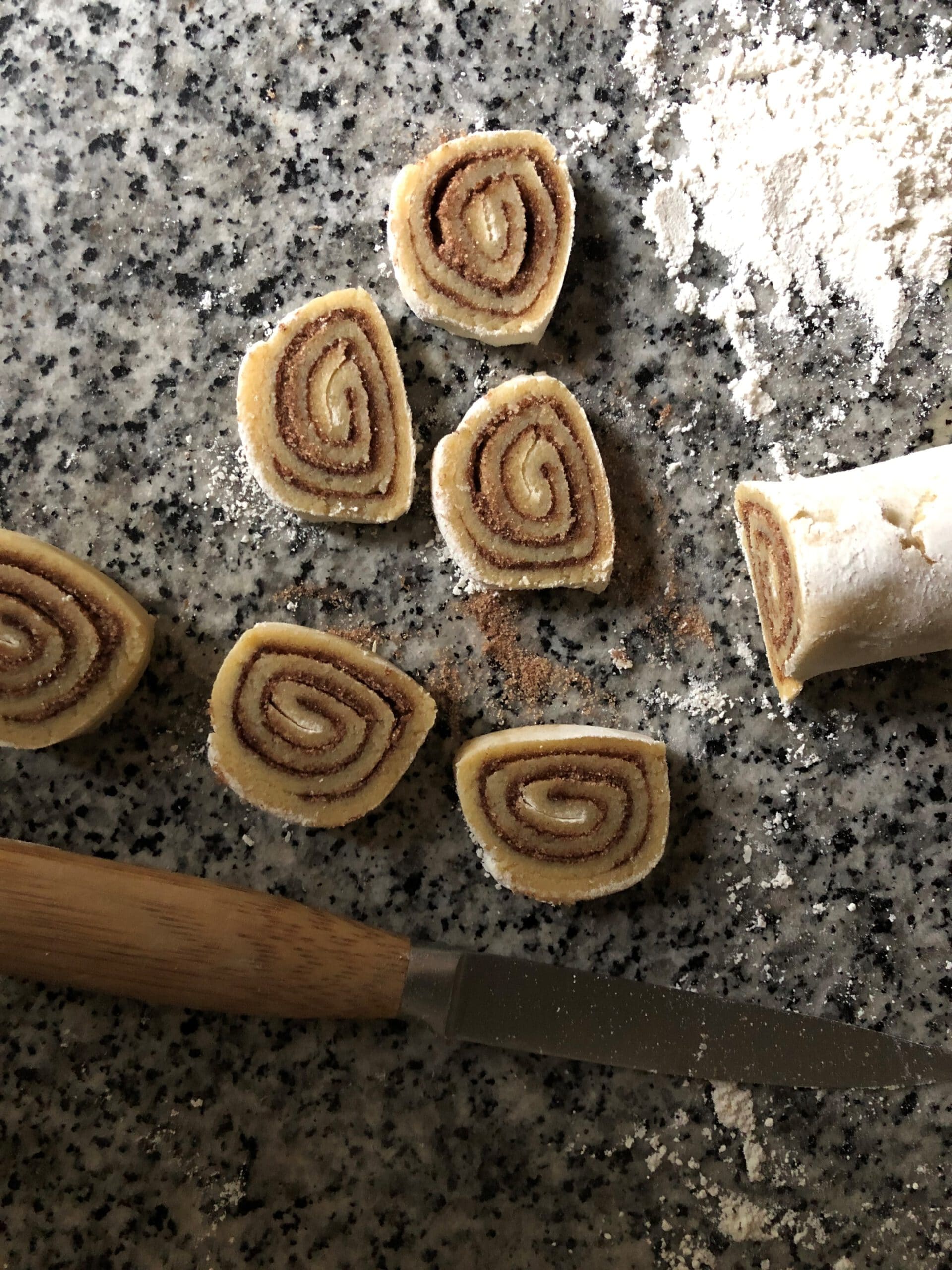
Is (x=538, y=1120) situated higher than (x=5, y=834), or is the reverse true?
(x=5, y=834)

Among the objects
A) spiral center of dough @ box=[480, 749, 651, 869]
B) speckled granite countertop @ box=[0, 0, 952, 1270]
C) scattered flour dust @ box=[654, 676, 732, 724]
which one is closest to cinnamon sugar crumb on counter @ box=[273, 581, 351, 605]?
speckled granite countertop @ box=[0, 0, 952, 1270]

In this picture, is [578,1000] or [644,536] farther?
[644,536]

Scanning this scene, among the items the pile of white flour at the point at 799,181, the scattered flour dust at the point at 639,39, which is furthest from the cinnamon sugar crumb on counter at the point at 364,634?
the scattered flour dust at the point at 639,39

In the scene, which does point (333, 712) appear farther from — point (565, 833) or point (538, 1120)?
point (538, 1120)

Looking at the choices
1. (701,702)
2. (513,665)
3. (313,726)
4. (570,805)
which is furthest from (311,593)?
(701,702)

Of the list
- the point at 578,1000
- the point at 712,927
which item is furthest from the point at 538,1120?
the point at 712,927

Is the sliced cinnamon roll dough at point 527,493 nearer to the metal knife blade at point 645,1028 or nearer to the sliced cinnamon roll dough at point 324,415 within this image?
the sliced cinnamon roll dough at point 324,415

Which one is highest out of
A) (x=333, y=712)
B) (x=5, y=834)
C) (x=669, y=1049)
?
(x=333, y=712)

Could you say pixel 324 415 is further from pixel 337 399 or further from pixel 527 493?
pixel 527 493
